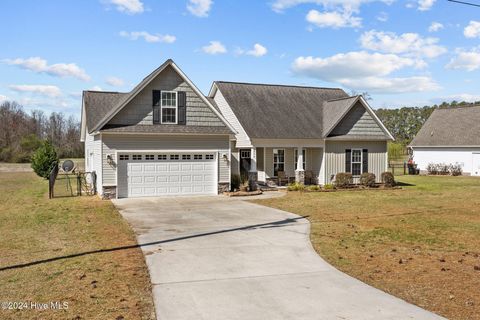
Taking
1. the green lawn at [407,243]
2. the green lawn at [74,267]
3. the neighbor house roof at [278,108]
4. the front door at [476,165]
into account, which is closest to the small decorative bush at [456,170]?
the front door at [476,165]

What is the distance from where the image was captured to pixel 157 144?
21.0 metres

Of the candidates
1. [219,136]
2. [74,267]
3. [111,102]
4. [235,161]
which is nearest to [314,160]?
[235,161]

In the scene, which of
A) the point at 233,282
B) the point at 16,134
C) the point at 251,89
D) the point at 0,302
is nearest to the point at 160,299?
the point at 233,282

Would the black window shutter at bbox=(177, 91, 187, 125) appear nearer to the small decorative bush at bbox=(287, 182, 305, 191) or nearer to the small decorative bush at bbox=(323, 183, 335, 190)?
the small decorative bush at bbox=(287, 182, 305, 191)

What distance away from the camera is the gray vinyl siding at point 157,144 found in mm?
20078

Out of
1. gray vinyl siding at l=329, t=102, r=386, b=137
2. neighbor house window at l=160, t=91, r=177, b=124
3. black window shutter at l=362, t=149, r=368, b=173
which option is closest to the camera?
neighbor house window at l=160, t=91, r=177, b=124

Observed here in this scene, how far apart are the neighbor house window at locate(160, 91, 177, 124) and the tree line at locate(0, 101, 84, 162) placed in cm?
3554

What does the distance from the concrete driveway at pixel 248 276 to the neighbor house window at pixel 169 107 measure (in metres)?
7.94

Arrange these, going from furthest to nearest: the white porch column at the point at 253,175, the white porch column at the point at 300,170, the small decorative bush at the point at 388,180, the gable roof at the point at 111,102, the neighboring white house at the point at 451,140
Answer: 1. the neighboring white house at the point at 451,140
2. the small decorative bush at the point at 388,180
3. the white porch column at the point at 300,170
4. the white porch column at the point at 253,175
5. the gable roof at the point at 111,102

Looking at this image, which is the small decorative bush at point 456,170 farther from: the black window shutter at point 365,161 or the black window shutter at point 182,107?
the black window shutter at point 182,107

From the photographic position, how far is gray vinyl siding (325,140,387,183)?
1054 inches

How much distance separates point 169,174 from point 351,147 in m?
11.8

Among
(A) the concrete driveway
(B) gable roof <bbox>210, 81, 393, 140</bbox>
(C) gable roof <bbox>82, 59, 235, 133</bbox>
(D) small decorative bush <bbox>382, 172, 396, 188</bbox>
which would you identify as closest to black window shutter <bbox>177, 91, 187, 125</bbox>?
(C) gable roof <bbox>82, 59, 235, 133</bbox>

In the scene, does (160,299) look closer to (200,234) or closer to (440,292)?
(440,292)
